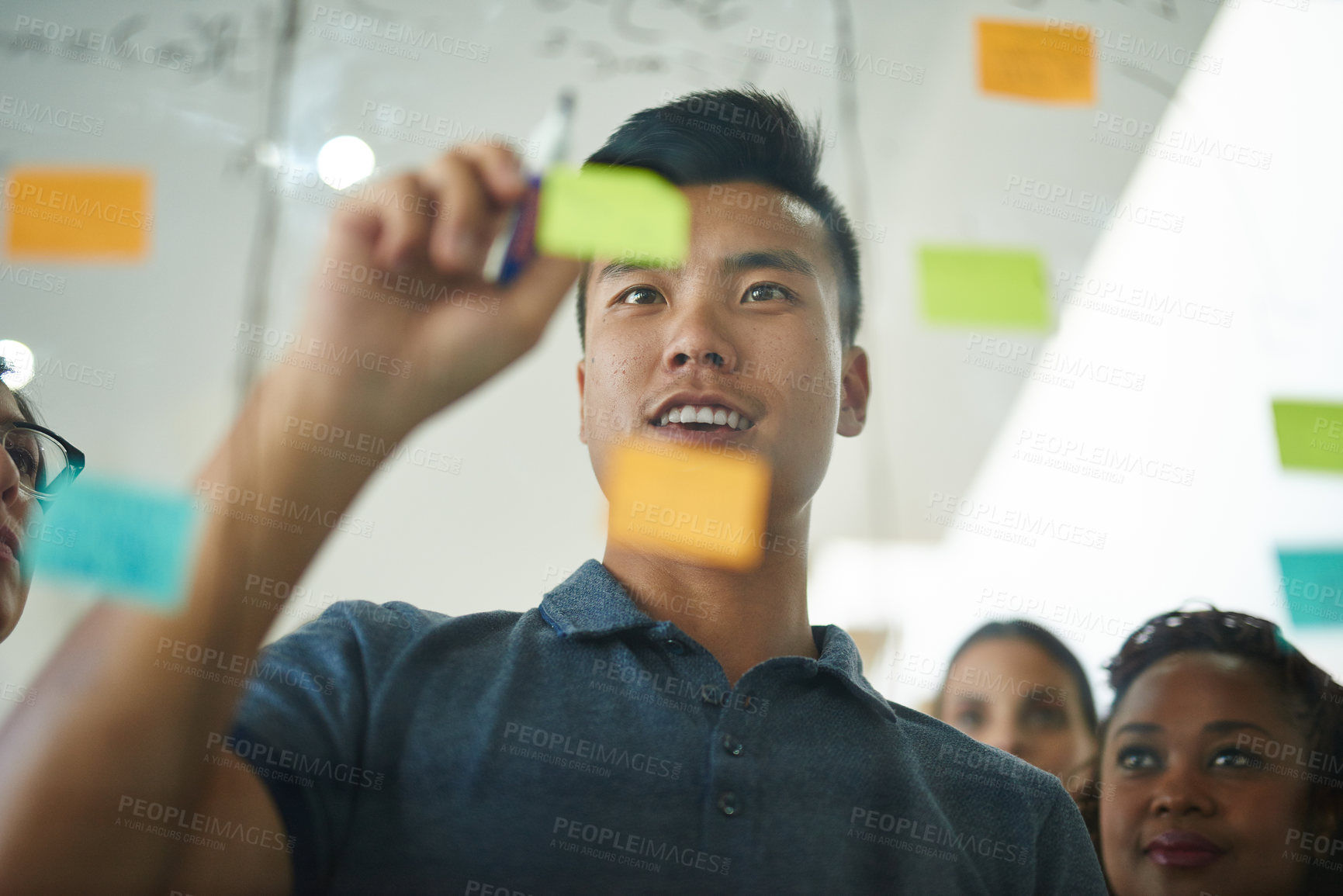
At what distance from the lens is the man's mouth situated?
896 millimetres

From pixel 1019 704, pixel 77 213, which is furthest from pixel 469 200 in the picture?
pixel 1019 704

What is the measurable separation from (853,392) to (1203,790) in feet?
1.78

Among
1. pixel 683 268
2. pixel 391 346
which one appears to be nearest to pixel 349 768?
pixel 391 346

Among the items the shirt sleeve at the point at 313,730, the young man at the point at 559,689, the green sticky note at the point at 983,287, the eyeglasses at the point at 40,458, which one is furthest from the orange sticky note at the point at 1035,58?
the eyeglasses at the point at 40,458

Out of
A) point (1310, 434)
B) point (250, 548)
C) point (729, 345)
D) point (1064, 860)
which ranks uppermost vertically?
point (1310, 434)

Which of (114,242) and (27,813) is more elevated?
(114,242)

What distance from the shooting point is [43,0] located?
1124 millimetres

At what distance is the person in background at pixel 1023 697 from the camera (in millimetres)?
1029

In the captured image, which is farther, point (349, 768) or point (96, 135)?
point (96, 135)

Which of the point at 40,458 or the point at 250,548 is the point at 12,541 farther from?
the point at 250,548

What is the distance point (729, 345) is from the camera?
0.91m

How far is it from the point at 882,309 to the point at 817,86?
0.29 meters

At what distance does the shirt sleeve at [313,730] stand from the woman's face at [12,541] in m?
0.37

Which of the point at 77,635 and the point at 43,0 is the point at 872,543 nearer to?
the point at 77,635
